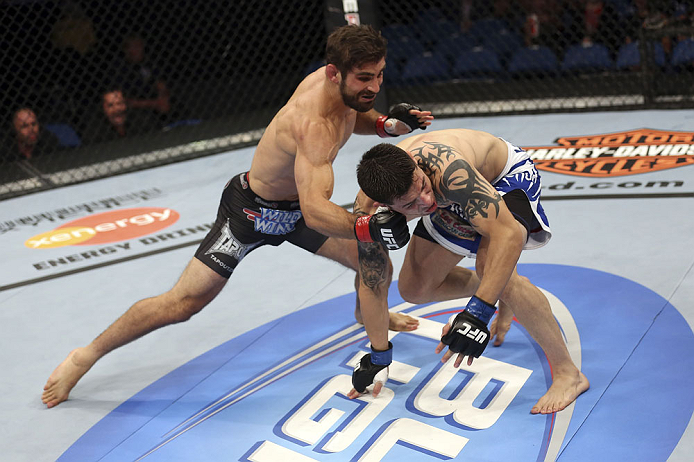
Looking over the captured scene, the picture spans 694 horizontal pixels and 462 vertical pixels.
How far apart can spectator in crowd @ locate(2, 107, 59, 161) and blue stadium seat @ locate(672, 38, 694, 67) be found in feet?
17.7

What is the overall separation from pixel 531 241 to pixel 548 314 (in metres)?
0.29

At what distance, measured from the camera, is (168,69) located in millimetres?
7688

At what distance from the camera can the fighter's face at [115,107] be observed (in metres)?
6.83

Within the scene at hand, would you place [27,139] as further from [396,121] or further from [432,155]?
[432,155]

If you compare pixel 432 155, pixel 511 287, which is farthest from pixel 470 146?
pixel 511 287

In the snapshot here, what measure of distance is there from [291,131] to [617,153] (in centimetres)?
309

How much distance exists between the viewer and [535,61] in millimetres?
7035

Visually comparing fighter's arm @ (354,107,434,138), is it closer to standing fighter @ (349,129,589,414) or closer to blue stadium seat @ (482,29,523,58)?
standing fighter @ (349,129,589,414)

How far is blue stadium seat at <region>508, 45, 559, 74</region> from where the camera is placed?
22.9ft

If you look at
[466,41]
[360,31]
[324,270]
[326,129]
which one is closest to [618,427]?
[326,129]

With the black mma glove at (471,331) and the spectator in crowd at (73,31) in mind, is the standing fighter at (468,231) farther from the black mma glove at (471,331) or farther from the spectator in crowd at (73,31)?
the spectator in crowd at (73,31)

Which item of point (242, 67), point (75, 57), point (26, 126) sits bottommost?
point (26, 126)

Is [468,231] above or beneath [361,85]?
beneath

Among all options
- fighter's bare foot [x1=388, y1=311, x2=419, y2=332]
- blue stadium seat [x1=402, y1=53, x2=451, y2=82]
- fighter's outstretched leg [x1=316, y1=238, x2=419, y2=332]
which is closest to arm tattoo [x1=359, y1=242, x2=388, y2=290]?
fighter's outstretched leg [x1=316, y1=238, x2=419, y2=332]
